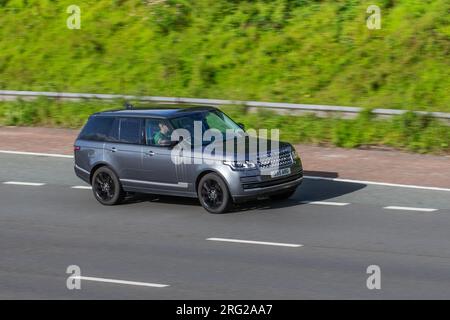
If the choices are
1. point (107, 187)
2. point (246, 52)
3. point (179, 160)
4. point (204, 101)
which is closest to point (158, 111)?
point (179, 160)

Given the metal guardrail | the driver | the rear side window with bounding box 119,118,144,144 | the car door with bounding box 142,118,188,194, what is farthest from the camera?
the metal guardrail

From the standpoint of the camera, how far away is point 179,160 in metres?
16.6

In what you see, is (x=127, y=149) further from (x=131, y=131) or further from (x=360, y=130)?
(x=360, y=130)

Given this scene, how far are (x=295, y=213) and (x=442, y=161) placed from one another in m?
5.19

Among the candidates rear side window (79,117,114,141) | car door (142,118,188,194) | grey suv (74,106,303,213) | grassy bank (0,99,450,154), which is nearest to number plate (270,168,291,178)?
grey suv (74,106,303,213)

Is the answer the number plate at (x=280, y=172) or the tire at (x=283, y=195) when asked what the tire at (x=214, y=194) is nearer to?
the number plate at (x=280, y=172)

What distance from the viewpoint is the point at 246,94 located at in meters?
25.1

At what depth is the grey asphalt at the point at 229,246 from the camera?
12148 mm

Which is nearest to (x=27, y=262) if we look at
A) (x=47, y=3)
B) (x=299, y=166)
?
(x=299, y=166)

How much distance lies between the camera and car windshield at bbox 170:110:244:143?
1698 centimetres

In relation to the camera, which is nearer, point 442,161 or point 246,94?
point 442,161

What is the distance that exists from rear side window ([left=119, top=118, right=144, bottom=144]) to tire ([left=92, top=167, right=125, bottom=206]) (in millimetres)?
657

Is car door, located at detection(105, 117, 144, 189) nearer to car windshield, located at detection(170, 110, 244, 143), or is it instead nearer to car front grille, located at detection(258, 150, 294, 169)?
car windshield, located at detection(170, 110, 244, 143)

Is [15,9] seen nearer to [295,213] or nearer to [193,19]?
[193,19]
